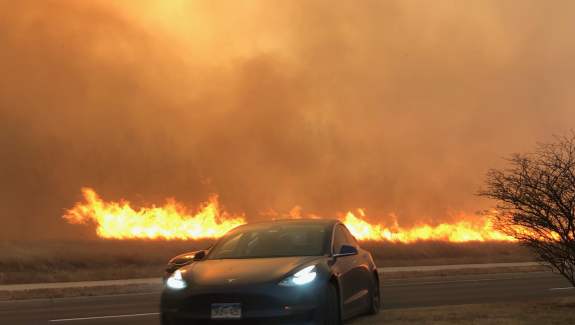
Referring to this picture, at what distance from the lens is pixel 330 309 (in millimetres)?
10578

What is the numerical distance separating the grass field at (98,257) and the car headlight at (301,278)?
90.6ft

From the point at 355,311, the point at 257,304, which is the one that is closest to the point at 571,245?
the point at 355,311

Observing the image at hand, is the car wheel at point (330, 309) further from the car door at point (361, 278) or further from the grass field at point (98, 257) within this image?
the grass field at point (98, 257)

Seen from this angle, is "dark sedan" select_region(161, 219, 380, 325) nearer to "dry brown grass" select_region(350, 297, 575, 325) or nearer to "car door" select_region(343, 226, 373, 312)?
"car door" select_region(343, 226, 373, 312)

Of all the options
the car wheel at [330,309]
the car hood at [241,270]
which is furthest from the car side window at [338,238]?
the car wheel at [330,309]

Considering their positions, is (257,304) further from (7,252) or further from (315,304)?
(7,252)

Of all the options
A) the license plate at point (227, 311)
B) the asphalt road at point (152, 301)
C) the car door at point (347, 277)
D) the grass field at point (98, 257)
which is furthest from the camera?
the grass field at point (98, 257)

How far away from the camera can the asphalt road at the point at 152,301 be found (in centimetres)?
1565

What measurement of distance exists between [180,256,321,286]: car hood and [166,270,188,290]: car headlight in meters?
0.06

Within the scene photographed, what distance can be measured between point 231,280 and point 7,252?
3726 centimetres

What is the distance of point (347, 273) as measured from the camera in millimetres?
11797

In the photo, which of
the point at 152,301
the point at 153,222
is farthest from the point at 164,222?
the point at 152,301

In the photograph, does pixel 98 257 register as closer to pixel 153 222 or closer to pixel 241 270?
pixel 153 222

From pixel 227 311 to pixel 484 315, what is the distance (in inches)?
214
